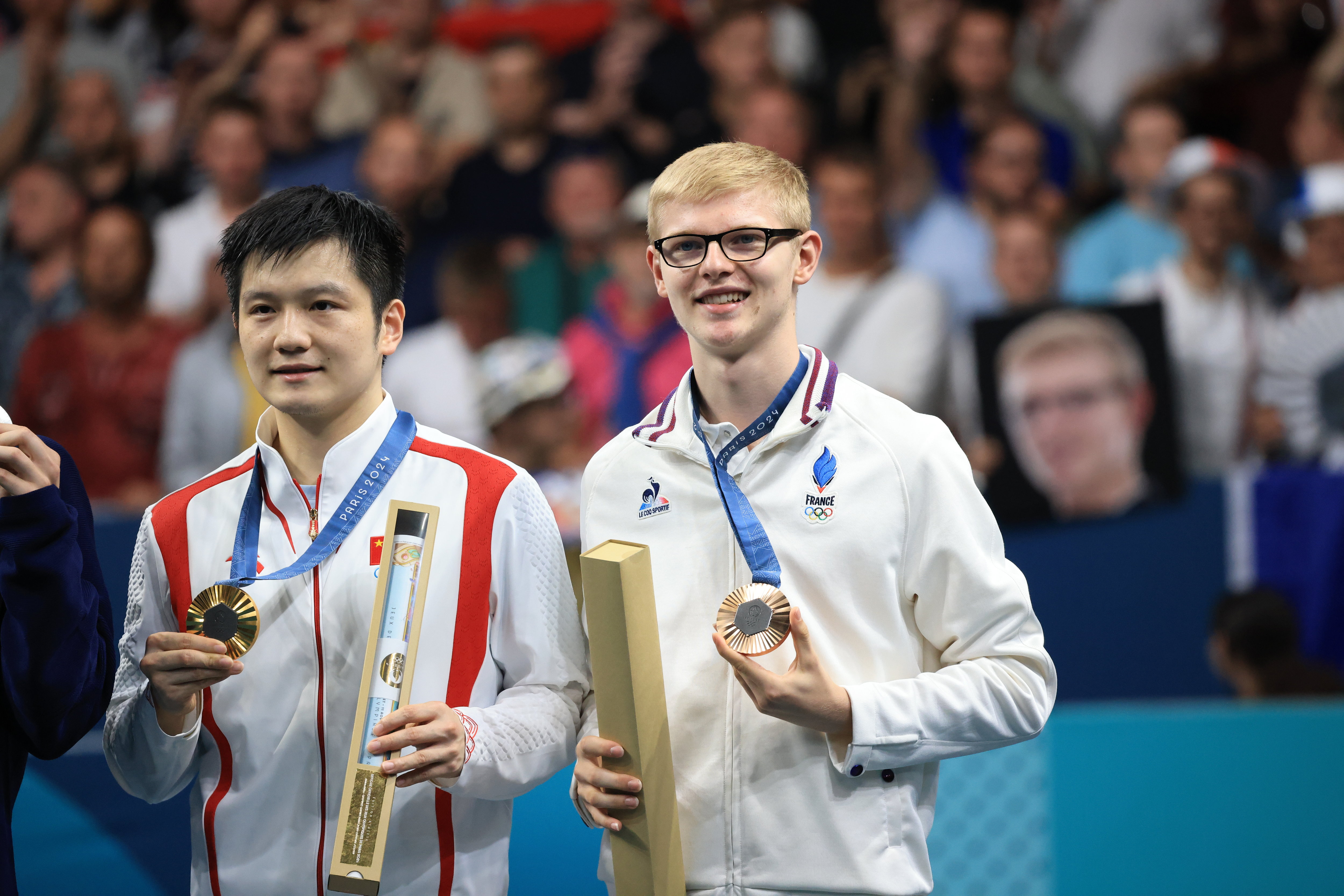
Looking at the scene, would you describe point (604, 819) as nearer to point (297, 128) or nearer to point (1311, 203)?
point (1311, 203)

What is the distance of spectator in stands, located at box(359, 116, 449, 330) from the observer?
239 inches

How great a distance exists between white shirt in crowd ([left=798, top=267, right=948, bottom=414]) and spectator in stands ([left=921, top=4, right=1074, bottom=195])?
632 mm

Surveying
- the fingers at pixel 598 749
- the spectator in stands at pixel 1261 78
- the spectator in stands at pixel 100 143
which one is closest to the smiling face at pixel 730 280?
the fingers at pixel 598 749

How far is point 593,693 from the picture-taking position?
75.8 inches

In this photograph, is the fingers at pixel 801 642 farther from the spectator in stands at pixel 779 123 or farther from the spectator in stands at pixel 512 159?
the spectator in stands at pixel 512 159

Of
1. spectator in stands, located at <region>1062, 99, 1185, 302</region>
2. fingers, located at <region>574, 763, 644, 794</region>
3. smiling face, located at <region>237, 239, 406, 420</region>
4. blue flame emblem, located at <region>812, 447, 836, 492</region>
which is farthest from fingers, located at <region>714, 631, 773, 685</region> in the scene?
spectator in stands, located at <region>1062, 99, 1185, 302</region>

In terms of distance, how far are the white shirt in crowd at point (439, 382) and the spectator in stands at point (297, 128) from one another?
1.08 m

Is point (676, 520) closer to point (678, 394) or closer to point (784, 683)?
point (678, 394)

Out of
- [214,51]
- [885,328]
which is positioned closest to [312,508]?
[885,328]

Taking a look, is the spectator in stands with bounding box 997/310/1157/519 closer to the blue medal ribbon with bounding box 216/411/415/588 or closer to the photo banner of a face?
the photo banner of a face

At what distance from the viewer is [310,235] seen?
5.86 feet

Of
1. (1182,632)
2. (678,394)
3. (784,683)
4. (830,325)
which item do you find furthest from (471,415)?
(784,683)

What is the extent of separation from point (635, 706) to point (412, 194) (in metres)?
5.11

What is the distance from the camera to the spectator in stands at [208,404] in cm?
590
